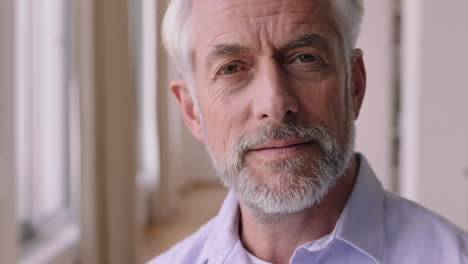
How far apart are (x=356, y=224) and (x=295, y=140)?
207 mm

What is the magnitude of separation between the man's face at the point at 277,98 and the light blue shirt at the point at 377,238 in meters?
0.08

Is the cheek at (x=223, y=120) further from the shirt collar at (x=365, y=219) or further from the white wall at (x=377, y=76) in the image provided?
the white wall at (x=377, y=76)

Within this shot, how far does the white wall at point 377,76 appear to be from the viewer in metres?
3.67

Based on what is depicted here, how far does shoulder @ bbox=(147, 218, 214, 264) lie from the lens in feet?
4.25

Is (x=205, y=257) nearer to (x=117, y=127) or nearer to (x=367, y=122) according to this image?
(x=117, y=127)

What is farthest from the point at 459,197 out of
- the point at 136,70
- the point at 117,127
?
the point at 136,70

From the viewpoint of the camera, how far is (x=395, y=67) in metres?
3.91

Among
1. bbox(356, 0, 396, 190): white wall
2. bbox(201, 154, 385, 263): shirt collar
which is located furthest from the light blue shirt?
bbox(356, 0, 396, 190): white wall

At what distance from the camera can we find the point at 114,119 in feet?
11.5

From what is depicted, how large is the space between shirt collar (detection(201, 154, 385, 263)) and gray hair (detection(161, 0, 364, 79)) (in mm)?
277

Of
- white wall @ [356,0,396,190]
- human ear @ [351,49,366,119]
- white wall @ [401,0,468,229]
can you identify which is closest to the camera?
human ear @ [351,49,366,119]

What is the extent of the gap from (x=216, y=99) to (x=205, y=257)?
353mm

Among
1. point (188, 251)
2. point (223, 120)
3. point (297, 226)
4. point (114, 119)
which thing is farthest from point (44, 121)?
point (297, 226)

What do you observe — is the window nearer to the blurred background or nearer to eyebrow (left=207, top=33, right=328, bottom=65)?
the blurred background
